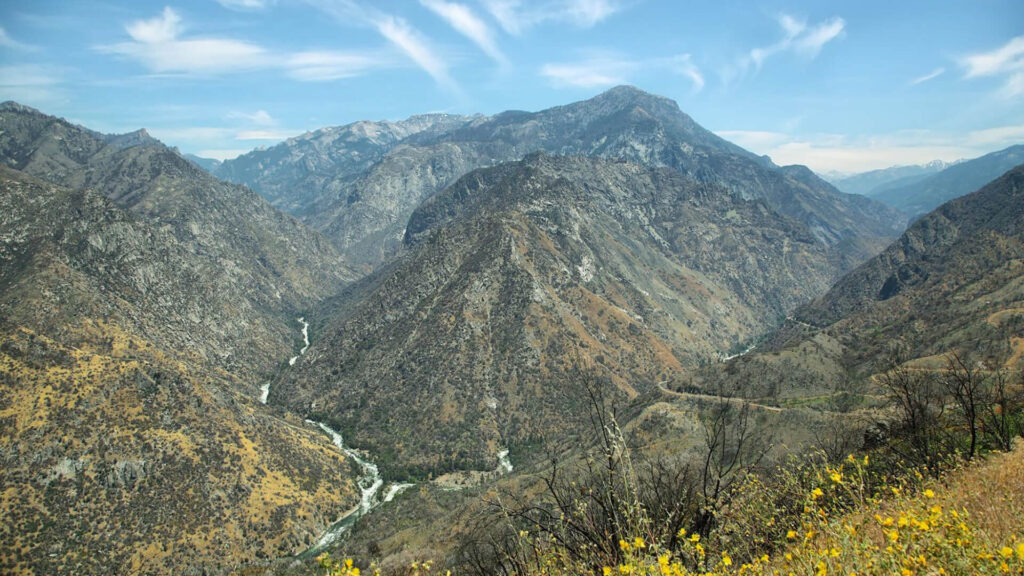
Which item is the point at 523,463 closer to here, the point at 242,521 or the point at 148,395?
the point at 242,521

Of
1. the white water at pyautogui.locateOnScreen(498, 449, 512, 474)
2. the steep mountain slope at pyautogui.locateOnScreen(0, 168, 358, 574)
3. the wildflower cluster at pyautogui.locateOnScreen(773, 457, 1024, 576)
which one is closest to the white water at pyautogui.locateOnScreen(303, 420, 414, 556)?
the steep mountain slope at pyautogui.locateOnScreen(0, 168, 358, 574)

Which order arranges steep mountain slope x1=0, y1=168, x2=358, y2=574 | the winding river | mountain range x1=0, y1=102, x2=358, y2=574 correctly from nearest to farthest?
1. steep mountain slope x1=0, y1=168, x2=358, y2=574
2. mountain range x1=0, y1=102, x2=358, y2=574
3. the winding river

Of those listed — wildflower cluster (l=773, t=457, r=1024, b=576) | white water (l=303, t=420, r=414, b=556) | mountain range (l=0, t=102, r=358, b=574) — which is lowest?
white water (l=303, t=420, r=414, b=556)

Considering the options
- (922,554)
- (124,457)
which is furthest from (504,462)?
(922,554)

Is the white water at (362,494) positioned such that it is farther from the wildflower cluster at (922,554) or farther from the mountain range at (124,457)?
the wildflower cluster at (922,554)

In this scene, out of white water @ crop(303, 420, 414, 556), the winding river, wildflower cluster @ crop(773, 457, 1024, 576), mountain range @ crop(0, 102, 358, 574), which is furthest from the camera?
white water @ crop(303, 420, 414, 556)

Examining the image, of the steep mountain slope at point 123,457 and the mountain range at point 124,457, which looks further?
the mountain range at point 124,457

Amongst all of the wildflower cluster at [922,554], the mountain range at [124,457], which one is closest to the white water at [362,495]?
the mountain range at [124,457]

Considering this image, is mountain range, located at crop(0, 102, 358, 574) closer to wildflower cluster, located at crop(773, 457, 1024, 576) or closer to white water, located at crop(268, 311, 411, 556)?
white water, located at crop(268, 311, 411, 556)
